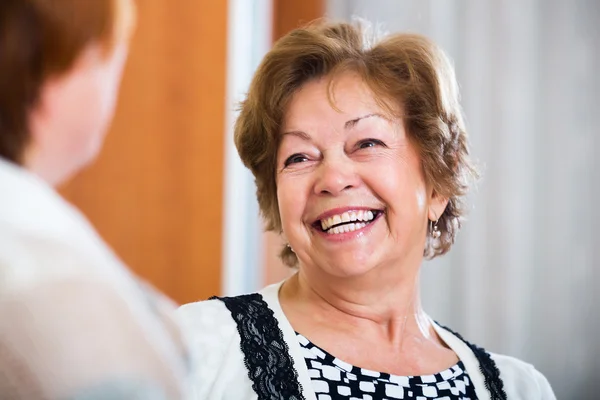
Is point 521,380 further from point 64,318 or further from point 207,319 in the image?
point 64,318

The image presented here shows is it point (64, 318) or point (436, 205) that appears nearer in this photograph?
point (64, 318)

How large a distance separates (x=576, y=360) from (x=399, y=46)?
4.81 feet

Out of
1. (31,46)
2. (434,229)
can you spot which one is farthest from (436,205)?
(31,46)

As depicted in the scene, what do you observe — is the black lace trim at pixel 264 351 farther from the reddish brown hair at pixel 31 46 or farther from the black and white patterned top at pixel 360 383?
the reddish brown hair at pixel 31 46

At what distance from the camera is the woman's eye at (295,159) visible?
4.65 ft

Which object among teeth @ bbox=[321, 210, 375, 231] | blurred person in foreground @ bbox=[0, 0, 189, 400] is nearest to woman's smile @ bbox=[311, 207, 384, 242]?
teeth @ bbox=[321, 210, 375, 231]

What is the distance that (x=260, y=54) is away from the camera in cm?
255

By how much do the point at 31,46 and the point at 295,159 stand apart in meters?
1.03

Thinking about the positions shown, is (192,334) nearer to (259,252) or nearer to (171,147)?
(171,147)

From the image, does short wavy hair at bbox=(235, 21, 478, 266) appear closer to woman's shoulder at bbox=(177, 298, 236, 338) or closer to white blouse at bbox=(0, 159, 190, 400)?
Result: woman's shoulder at bbox=(177, 298, 236, 338)

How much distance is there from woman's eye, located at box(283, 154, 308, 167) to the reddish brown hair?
1.01 m

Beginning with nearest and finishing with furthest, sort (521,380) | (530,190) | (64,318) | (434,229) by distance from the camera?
(64,318) < (521,380) < (434,229) < (530,190)

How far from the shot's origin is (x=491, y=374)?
1485mm

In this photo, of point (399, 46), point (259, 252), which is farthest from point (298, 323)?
point (259, 252)
